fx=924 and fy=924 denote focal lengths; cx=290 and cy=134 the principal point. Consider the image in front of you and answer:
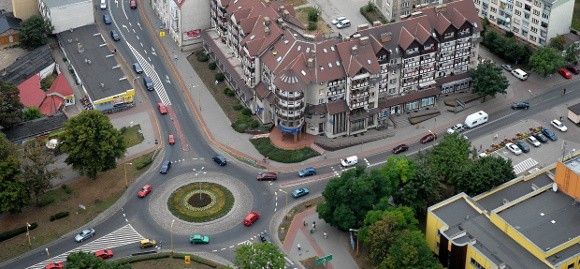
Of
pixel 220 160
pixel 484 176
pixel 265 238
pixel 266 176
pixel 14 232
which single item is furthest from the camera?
pixel 220 160

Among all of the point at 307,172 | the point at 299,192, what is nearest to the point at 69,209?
the point at 299,192

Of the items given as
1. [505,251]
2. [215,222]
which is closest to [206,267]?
[215,222]

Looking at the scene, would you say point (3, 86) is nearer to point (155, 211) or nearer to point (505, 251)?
point (155, 211)

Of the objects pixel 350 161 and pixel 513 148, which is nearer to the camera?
pixel 350 161

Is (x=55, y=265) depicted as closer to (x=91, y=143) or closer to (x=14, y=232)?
(x=14, y=232)

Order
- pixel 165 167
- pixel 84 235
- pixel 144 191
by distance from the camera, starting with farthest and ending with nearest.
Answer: pixel 165 167 < pixel 144 191 < pixel 84 235

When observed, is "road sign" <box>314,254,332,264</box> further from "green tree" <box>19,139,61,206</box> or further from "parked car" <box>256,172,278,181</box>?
"green tree" <box>19,139,61,206</box>
